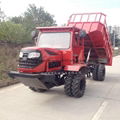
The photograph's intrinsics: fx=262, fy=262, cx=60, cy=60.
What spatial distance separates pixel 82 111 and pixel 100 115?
55 cm

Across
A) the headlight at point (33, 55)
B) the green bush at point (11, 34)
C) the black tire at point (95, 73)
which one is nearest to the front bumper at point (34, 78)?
the headlight at point (33, 55)

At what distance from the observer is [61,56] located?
8688 millimetres

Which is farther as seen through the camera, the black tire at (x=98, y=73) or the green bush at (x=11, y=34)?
the green bush at (x=11, y=34)

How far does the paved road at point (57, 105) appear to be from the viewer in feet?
21.8

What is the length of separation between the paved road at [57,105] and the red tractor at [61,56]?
0.41 metres

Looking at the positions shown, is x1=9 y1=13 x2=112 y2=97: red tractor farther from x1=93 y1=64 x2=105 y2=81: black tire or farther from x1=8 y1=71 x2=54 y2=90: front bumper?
x1=93 y1=64 x2=105 y2=81: black tire

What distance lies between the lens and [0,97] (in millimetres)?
8516

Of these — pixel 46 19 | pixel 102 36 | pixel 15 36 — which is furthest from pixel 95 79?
pixel 46 19

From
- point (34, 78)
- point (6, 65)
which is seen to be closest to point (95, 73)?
point (6, 65)

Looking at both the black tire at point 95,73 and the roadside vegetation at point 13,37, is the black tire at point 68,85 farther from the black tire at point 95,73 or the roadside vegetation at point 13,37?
the black tire at point 95,73

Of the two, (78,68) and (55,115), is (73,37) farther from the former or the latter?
(55,115)

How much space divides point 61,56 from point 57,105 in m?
1.77

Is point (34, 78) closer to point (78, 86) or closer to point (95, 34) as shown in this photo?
point (78, 86)

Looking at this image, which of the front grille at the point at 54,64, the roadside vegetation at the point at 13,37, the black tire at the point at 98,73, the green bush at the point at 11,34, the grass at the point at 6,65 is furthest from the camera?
the green bush at the point at 11,34
